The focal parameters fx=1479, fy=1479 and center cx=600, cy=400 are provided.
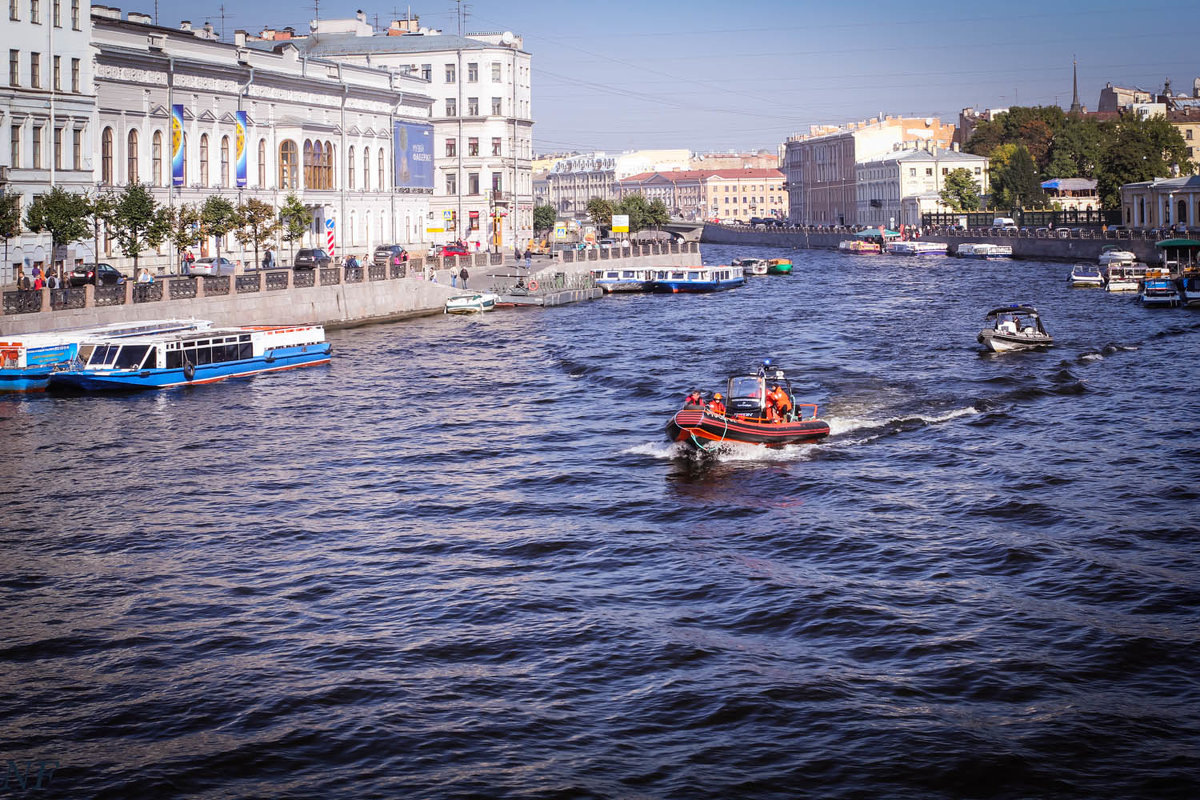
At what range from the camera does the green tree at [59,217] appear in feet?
159

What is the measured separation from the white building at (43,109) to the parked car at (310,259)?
9.70 metres

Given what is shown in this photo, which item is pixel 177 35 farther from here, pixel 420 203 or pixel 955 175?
pixel 955 175

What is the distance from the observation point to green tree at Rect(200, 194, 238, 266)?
57.4 metres

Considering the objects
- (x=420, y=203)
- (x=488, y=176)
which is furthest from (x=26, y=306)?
(x=488, y=176)

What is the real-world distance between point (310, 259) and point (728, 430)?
3925 cm

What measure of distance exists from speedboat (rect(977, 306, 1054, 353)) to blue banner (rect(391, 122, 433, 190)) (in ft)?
152

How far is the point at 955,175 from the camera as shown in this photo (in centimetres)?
15888

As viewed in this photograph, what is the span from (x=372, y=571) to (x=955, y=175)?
480 feet

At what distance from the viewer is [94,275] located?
49125mm

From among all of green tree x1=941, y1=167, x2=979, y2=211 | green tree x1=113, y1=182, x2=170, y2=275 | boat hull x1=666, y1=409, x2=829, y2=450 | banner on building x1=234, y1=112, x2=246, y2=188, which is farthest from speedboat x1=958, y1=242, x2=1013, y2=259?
boat hull x1=666, y1=409, x2=829, y2=450

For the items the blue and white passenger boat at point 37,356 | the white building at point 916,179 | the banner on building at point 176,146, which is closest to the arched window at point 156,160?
the banner on building at point 176,146

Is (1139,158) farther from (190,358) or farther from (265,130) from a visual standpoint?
(190,358)

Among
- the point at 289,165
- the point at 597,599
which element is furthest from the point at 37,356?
the point at 289,165

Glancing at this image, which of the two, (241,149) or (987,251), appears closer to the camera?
(241,149)
